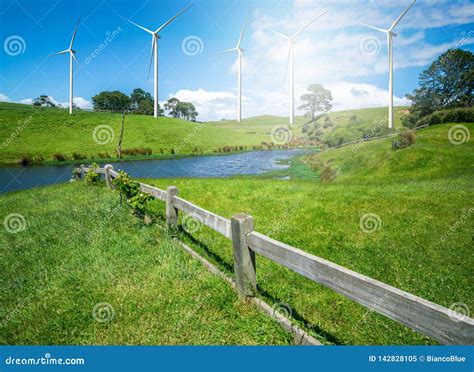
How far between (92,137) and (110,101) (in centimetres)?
6642

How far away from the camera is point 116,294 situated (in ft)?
17.6

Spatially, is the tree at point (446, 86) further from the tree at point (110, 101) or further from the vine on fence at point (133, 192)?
the tree at point (110, 101)

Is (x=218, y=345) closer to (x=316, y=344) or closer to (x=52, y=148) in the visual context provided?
(x=316, y=344)

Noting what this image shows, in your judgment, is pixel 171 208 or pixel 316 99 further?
pixel 316 99

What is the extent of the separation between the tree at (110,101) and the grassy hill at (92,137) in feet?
155

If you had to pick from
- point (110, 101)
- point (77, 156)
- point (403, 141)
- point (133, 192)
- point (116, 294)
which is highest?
point (110, 101)

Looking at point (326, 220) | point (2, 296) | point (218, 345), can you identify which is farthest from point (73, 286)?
point (326, 220)

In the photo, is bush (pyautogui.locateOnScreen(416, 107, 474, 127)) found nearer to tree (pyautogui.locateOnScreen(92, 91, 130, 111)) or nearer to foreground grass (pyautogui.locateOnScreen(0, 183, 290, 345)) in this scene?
foreground grass (pyautogui.locateOnScreen(0, 183, 290, 345))

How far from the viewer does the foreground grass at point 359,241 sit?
505 cm

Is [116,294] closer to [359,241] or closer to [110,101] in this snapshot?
[359,241]

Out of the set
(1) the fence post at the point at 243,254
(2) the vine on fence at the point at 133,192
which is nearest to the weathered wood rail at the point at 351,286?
(1) the fence post at the point at 243,254

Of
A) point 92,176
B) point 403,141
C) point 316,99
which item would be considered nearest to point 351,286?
point 92,176

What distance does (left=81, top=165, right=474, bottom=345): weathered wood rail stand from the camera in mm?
2547

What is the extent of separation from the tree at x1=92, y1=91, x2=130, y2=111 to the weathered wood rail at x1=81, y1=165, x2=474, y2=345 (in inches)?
5048
